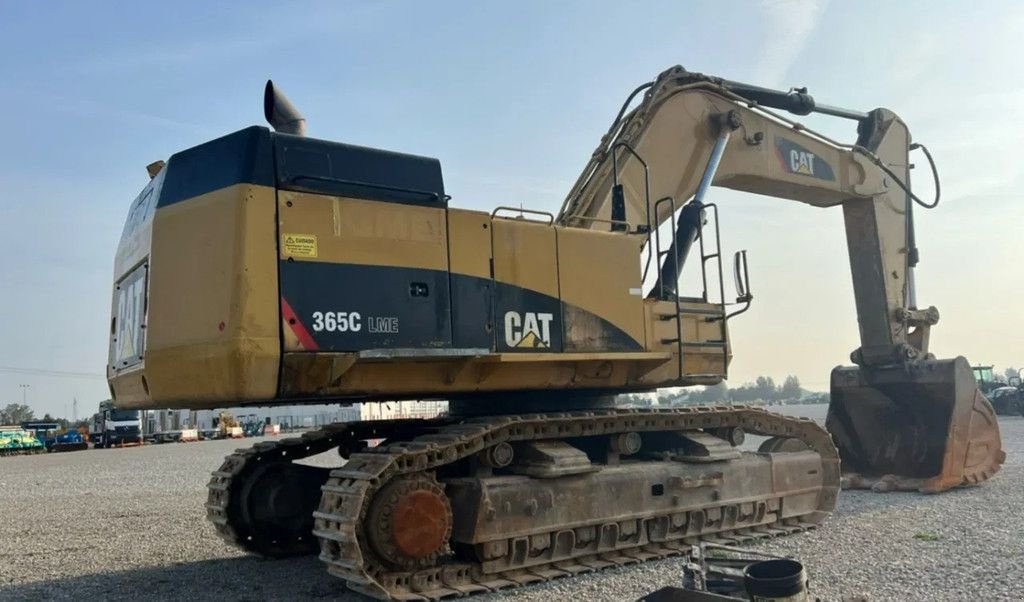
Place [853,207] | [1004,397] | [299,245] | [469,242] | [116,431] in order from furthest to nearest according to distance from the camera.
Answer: [116,431], [1004,397], [853,207], [469,242], [299,245]

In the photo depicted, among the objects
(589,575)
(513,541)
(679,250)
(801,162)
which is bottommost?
(589,575)

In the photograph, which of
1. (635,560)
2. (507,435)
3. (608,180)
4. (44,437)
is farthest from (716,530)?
(44,437)

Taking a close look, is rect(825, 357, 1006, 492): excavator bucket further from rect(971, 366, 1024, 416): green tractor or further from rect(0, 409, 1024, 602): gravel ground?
rect(971, 366, 1024, 416): green tractor

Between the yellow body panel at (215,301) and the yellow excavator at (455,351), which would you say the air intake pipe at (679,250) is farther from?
the yellow body panel at (215,301)

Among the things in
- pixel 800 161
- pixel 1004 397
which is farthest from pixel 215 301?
pixel 1004 397

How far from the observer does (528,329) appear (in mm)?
7512

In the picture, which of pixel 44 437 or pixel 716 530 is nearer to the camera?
pixel 716 530

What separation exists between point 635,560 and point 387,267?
3515 millimetres

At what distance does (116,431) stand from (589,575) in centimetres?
4321

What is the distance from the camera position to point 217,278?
6.33 m

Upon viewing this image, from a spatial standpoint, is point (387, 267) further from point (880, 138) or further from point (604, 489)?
point (880, 138)

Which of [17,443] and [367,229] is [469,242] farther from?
→ [17,443]

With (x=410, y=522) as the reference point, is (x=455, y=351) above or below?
above

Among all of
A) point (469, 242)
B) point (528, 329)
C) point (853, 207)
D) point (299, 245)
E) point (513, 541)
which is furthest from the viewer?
point (853, 207)
